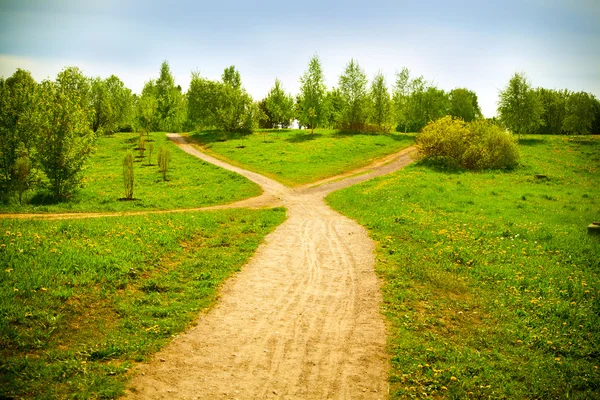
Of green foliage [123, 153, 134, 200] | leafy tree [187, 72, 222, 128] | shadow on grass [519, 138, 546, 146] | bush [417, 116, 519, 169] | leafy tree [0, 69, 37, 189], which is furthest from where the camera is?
leafy tree [187, 72, 222, 128]

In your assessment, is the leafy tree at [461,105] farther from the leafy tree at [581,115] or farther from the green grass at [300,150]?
the green grass at [300,150]

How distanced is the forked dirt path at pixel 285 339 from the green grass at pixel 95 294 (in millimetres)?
740

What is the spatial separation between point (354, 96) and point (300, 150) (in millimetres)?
25155

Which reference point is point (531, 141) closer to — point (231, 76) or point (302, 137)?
point (302, 137)

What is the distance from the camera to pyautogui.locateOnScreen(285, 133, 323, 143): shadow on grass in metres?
60.7

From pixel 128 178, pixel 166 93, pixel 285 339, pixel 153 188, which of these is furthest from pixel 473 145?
pixel 166 93

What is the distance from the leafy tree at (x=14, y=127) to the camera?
2598cm

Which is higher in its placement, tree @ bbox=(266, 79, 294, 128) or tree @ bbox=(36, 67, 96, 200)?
tree @ bbox=(266, 79, 294, 128)

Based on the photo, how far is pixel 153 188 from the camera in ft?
105

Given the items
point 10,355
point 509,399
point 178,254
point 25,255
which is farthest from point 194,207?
point 509,399

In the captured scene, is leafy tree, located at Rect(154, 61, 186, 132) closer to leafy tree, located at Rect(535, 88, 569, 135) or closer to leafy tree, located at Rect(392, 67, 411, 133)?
leafy tree, located at Rect(392, 67, 411, 133)

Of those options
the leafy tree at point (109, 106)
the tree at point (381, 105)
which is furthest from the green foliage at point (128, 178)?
the tree at point (381, 105)

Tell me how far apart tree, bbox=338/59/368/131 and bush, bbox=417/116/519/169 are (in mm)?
28979

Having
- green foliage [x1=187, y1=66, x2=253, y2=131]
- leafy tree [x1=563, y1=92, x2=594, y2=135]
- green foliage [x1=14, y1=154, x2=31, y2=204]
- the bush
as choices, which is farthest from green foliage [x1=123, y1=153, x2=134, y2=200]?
leafy tree [x1=563, y1=92, x2=594, y2=135]
